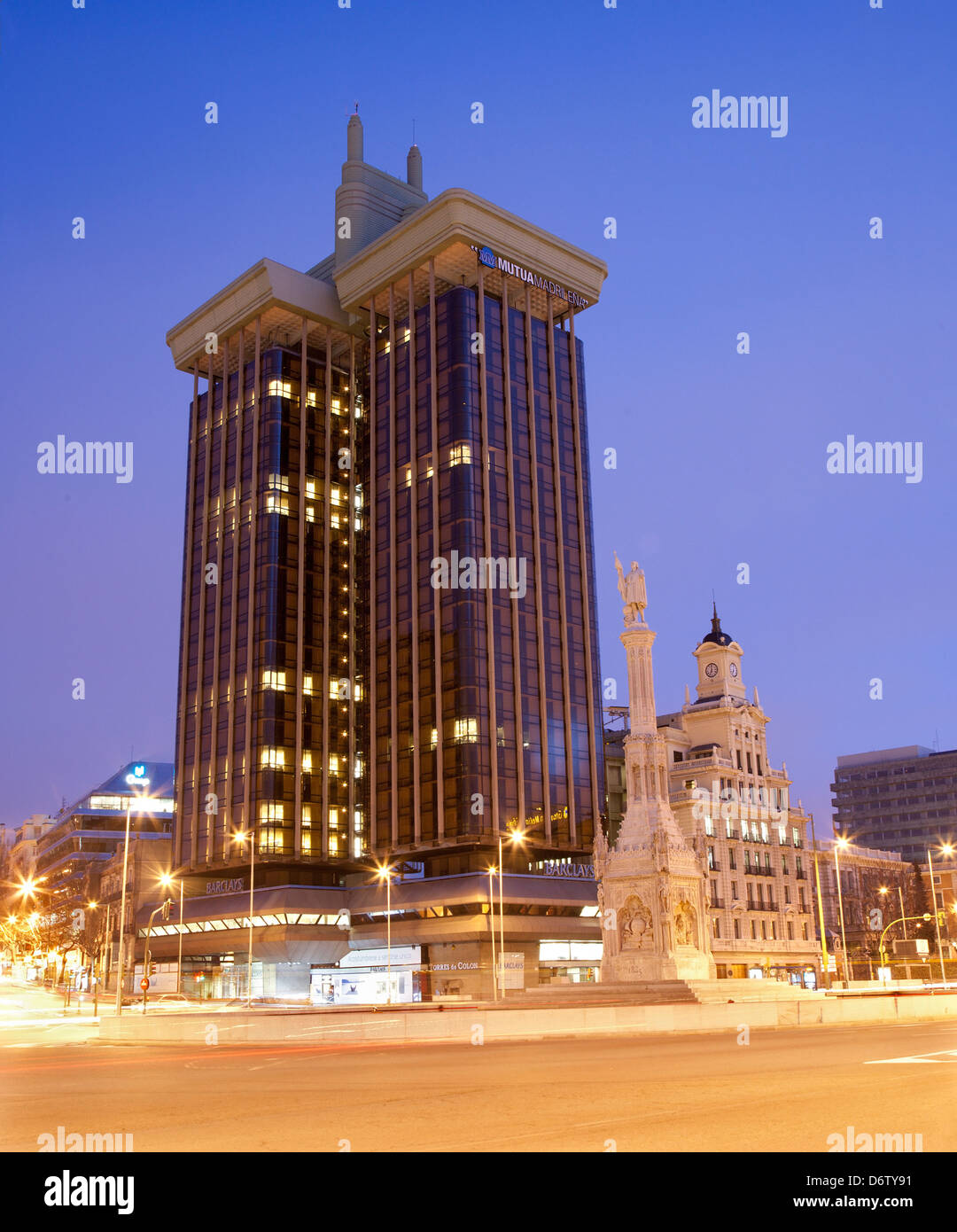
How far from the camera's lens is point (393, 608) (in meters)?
105

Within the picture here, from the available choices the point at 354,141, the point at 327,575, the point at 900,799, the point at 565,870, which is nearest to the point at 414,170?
the point at 354,141

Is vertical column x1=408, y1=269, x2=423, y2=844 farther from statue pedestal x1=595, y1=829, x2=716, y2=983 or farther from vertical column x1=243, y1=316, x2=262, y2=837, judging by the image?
statue pedestal x1=595, y1=829, x2=716, y2=983

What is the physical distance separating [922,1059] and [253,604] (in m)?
97.1

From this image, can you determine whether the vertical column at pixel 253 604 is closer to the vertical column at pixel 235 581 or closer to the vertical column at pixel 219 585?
the vertical column at pixel 235 581

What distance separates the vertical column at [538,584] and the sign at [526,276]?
3.66 ft

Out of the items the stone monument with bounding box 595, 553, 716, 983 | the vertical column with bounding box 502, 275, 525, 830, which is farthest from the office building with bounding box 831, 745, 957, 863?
the stone monument with bounding box 595, 553, 716, 983

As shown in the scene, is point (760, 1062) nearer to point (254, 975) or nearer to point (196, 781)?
point (254, 975)

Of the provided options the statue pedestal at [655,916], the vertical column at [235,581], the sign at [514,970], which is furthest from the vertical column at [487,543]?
the statue pedestal at [655,916]

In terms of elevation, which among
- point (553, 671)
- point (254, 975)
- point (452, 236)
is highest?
point (452, 236)

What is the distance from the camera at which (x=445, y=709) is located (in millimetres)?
98250

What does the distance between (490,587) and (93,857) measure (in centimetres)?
9489

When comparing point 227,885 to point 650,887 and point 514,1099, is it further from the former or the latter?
point 514,1099

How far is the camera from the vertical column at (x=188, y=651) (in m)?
115
